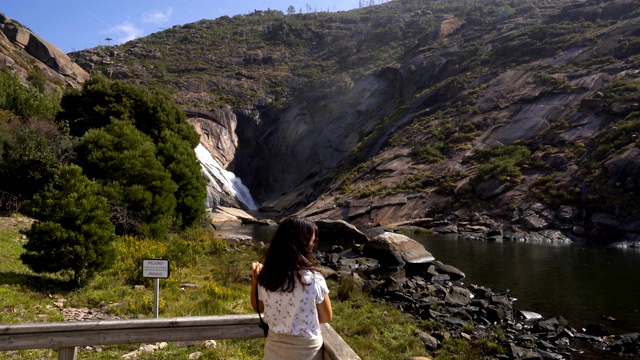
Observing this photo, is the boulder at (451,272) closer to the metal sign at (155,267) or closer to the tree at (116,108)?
the metal sign at (155,267)

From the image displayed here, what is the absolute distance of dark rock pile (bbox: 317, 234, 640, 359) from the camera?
1195cm

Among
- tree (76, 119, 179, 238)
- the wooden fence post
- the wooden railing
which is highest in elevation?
tree (76, 119, 179, 238)

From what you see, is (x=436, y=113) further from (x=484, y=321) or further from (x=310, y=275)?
(x=310, y=275)

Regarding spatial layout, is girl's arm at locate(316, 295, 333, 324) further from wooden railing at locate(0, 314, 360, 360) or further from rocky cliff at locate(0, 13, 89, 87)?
rocky cliff at locate(0, 13, 89, 87)

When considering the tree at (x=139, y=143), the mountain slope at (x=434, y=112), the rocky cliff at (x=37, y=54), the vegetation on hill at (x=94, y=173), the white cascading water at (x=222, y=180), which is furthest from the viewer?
the white cascading water at (x=222, y=180)

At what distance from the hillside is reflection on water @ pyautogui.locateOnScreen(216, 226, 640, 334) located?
8.45 meters

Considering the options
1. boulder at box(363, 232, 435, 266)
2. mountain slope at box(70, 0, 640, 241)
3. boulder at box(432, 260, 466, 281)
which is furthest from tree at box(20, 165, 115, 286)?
mountain slope at box(70, 0, 640, 241)

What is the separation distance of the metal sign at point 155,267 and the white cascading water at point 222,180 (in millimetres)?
63011

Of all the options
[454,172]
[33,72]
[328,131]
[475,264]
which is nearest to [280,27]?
[328,131]

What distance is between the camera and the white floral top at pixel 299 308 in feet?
11.6

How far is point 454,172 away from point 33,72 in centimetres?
5441

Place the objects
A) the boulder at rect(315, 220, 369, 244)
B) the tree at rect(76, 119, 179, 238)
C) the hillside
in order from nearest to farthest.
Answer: the tree at rect(76, 119, 179, 238) < the boulder at rect(315, 220, 369, 244) < the hillside

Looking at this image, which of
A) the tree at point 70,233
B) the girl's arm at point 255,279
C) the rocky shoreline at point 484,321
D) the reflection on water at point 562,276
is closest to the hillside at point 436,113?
the reflection on water at point 562,276

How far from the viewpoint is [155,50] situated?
122062mm
